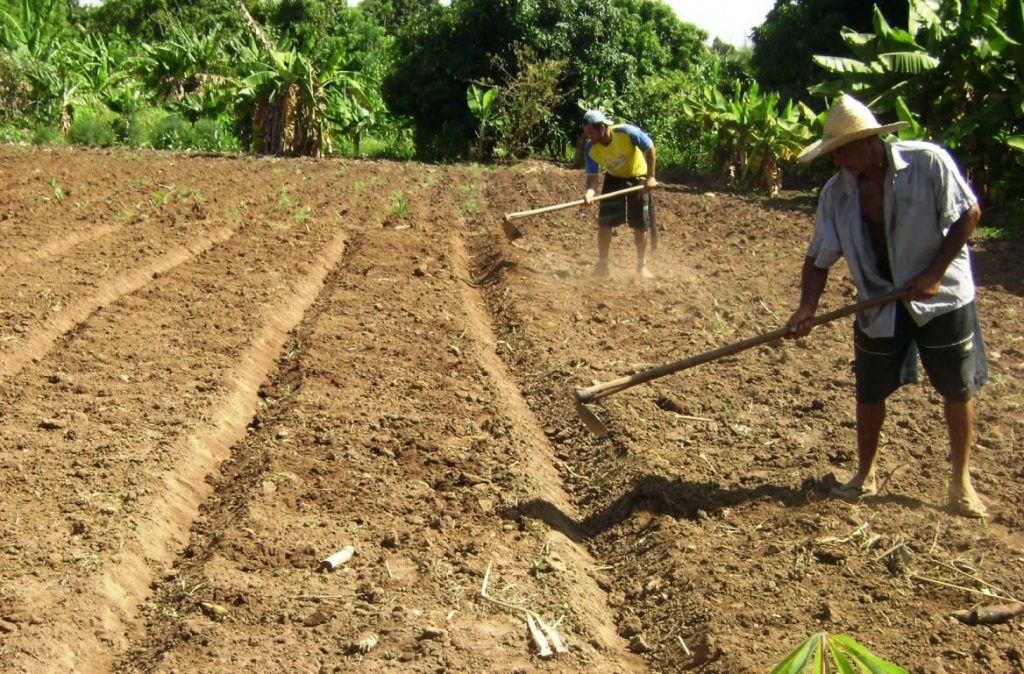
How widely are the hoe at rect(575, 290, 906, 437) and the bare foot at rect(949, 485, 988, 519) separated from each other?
94cm

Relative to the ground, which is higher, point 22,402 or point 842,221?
point 842,221

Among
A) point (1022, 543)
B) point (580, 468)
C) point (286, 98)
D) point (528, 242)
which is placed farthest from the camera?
point (286, 98)

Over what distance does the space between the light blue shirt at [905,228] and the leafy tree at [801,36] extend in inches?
658

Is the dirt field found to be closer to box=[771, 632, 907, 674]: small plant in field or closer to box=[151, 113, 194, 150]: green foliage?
box=[771, 632, 907, 674]: small plant in field

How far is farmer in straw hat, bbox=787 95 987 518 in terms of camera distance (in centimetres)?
464

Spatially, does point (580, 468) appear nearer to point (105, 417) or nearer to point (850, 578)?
point (850, 578)

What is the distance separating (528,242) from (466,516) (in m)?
6.90

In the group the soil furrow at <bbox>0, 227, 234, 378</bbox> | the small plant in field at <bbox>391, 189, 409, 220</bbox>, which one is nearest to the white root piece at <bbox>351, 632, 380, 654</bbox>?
the soil furrow at <bbox>0, 227, 234, 378</bbox>

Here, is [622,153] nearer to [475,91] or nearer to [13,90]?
[475,91]

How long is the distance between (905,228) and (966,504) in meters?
1.28

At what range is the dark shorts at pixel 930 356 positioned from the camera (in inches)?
190

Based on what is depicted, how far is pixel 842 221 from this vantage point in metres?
4.89

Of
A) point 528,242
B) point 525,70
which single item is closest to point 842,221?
point 528,242

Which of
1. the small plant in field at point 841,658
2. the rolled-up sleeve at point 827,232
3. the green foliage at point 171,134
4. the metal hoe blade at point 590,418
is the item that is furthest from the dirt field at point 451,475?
the green foliage at point 171,134
